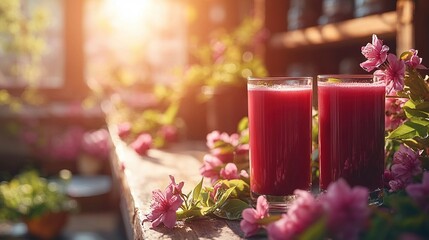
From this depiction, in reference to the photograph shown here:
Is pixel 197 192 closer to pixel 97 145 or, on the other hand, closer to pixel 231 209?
pixel 231 209

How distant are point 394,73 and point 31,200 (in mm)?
2883

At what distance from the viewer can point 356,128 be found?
98cm

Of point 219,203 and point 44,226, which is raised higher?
point 219,203

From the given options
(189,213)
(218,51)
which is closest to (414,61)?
(189,213)

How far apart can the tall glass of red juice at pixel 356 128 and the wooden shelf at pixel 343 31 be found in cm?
55

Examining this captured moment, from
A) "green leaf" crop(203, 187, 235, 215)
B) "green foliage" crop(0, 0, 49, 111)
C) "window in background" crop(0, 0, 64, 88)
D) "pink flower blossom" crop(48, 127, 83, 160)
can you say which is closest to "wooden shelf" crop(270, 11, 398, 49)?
"green leaf" crop(203, 187, 235, 215)

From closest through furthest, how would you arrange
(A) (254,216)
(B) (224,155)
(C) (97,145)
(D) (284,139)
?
(A) (254,216), (D) (284,139), (B) (224,155), (C) (97,145)

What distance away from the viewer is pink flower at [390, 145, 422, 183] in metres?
0.91

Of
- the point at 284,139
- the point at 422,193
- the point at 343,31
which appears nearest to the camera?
the point at 422,193

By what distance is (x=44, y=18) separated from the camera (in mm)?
4129

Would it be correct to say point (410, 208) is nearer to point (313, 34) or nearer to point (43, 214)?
point (313, 34)

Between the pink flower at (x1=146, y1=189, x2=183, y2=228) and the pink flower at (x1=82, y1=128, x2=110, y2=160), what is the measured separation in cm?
368

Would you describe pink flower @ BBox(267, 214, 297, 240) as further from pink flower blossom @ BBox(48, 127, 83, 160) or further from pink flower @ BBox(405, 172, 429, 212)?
pink flower blossom @ BBox(48, 127, 83, 160)

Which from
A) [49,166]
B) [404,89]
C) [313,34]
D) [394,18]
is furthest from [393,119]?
[49,166]
